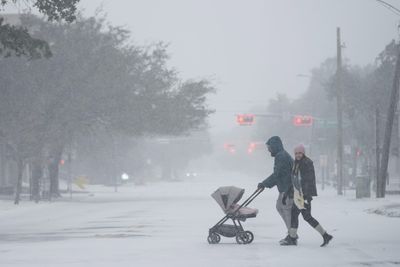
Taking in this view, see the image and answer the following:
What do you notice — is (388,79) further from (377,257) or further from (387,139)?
(377,257)

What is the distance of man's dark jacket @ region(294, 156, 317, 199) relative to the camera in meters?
18.0

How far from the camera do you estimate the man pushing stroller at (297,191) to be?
18.0m

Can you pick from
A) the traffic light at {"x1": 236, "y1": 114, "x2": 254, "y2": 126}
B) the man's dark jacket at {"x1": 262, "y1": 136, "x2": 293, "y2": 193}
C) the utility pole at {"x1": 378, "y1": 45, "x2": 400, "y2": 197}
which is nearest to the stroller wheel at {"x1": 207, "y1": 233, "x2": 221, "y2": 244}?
the man's dark jacket at {"x1": 262, "y1": 136, "x2": 293, "y2": 193}

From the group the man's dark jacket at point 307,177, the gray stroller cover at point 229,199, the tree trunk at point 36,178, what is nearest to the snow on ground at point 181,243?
the gray stroller cover at point 229,199

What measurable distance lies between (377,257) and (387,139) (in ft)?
86.8

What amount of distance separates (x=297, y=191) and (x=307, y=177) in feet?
1.02

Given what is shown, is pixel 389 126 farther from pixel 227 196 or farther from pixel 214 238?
pixel 227 196

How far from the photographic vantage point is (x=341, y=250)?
1708cm

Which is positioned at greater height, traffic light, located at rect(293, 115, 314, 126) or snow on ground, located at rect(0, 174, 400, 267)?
traffic light, located at rect(293, 115, 314, 126)

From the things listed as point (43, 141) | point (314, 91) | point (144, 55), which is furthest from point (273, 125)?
point (43, 141)

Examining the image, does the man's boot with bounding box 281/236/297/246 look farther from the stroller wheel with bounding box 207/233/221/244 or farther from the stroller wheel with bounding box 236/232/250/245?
the stroller wheel with bounding box 207/233/221/244

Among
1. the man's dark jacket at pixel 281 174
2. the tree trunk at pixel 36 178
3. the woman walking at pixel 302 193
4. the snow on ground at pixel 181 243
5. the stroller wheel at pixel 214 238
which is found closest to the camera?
the snow on ground at pixel 181 243

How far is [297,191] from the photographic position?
18.0 metres

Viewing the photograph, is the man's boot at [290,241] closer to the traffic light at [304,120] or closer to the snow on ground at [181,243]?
the snow on ground at [181,243]
